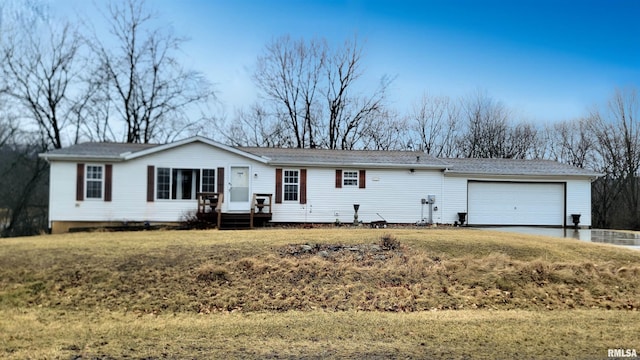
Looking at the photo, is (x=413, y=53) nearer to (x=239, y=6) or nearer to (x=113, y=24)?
(x=239, y=6)

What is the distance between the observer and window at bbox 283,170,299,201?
17.1m

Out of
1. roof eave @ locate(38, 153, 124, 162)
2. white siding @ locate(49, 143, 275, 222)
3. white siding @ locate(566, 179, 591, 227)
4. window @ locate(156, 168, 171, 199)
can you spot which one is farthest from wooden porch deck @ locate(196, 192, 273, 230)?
white siding @ locate(566, 179, 591, 227)

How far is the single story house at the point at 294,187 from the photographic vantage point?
51.8 ft

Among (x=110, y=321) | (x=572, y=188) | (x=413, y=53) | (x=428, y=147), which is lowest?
(x=110, y=321)

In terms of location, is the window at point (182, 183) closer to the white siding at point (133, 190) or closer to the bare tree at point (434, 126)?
the white siding at point (133, 190)

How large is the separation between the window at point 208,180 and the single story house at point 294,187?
43mm

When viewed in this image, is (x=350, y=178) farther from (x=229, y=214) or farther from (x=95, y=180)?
(x=95, y=180)

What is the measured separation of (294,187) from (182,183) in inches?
189

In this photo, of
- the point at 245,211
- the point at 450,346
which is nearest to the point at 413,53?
the point at 245,211

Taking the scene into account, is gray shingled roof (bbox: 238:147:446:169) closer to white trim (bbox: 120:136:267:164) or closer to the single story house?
the single story house

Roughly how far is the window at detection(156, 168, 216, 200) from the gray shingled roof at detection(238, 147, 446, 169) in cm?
266

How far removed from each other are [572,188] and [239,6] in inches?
717

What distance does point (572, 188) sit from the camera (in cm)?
1889

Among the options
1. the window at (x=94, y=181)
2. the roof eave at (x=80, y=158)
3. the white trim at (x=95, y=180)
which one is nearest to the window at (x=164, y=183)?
the roof eave at (x=80, y=158)
